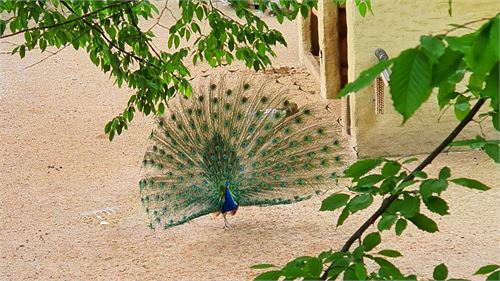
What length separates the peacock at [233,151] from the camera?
26.0 feet

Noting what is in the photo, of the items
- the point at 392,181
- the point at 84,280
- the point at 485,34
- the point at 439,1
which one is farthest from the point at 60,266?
the point at 485,34

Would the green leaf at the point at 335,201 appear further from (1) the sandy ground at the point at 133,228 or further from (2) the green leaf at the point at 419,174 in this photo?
(1) the sandy ground at the point at 133,228

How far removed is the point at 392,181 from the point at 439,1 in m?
6.75

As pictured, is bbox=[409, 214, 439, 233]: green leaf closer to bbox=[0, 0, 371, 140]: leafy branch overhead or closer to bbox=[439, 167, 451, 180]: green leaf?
bbox=[439, 167, 451, 180]: green leaf

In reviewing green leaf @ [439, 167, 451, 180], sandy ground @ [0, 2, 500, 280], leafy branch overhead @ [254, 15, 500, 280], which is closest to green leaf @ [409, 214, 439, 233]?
leafy branch overhead @ [254, 15, 500, 280]

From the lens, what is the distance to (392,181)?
7.50 feet

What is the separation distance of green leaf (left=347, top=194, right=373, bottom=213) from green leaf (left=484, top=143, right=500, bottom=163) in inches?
11.6

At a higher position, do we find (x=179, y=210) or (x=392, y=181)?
(x=392, y=181)

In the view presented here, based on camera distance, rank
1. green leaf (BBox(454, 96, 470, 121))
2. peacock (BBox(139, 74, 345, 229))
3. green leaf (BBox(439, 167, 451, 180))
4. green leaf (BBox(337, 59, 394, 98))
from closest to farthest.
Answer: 1. green leaf (BBox(337, 59, 394, 98))
2. green leaf (BBox(439, 167, 451, 180))
3. green leaf (BBox(454, 96, 470, 121))
4. peacock (BBox(139, 74, 345, 229))

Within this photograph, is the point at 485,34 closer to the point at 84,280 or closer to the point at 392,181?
the point at 392,181

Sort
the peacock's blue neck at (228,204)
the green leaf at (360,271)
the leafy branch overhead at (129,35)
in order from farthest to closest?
the peacock's blue neck at (228,204) → the leafy branch overhead at (129,35) → the green leaf at (360,271)

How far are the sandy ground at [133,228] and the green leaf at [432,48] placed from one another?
5.19 m

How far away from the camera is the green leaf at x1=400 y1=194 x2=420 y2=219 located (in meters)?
2.13

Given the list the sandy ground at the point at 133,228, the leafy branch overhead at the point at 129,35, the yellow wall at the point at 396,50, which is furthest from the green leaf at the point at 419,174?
the yellow wall at the point at 396,50
